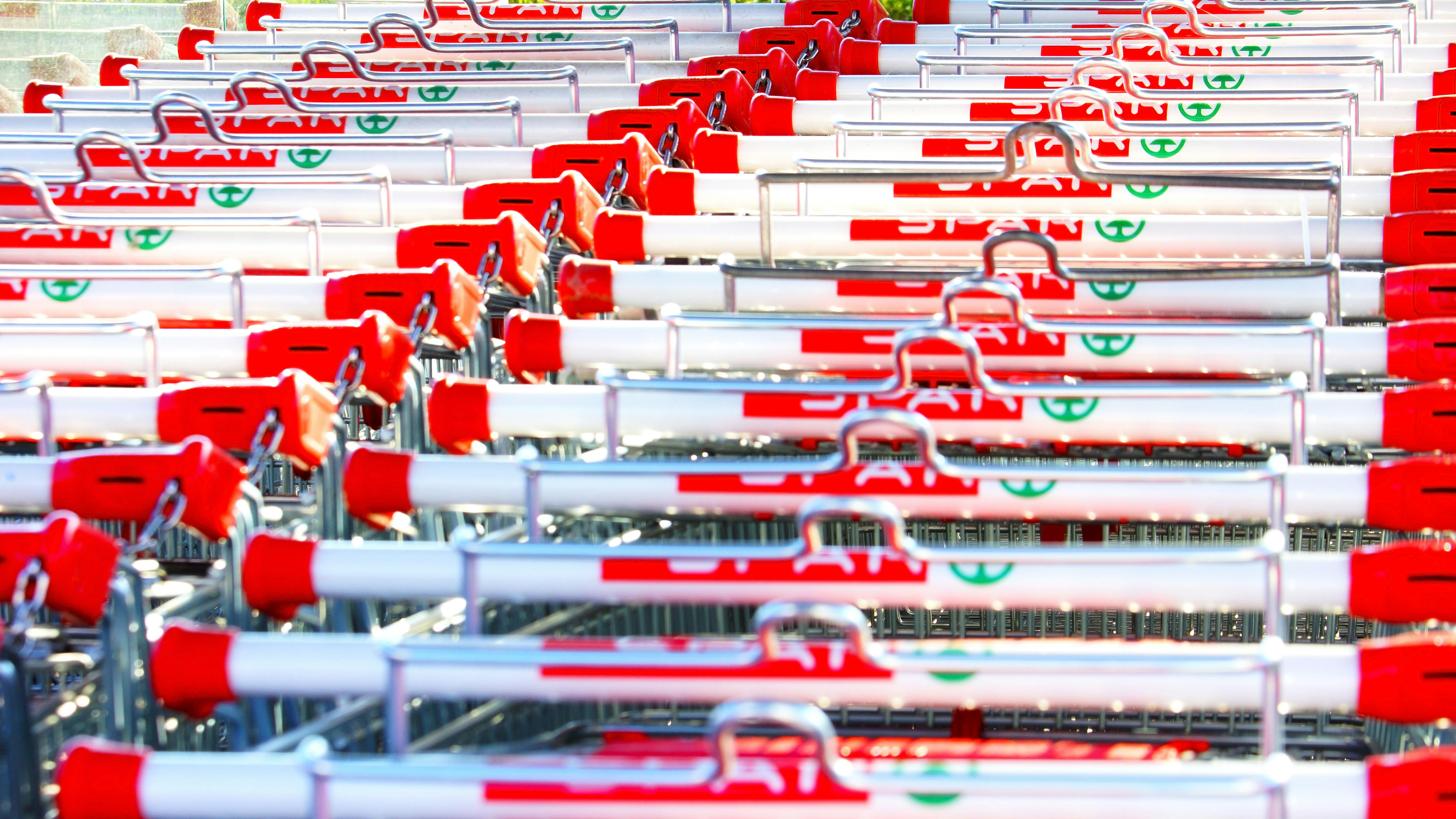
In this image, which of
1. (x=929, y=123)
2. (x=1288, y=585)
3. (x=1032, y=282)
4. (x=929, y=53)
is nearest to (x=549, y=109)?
(x=929, y=53)

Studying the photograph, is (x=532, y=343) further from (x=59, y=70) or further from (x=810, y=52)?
(x=59, y=70)

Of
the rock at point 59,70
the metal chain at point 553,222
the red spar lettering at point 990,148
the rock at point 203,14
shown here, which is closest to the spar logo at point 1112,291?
the red spar lettering at point 990,148

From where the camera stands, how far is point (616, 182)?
521cm

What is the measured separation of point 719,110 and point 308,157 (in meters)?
1.39

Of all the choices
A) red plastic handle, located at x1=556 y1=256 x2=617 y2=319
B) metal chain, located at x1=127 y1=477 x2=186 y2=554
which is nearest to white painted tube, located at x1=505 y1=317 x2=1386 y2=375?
red plastic handle, located at x1=556 y1=256 x2=617 y2=319

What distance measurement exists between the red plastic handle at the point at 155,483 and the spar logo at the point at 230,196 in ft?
6.51

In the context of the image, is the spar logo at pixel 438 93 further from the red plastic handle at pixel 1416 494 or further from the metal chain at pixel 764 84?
the red plastic handle at pixel 1416 494

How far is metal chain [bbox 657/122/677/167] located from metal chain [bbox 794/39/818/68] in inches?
50.8

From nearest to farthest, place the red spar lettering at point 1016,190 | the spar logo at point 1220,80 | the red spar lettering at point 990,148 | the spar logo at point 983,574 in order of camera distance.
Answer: the spar logo at point 983,574 < the red spar lettering at point 1016,190 < the red spar lettering at point 990,148 < the spar logo at point 1220,80

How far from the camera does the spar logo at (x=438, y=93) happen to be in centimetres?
638

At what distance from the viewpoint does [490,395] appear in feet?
11.7

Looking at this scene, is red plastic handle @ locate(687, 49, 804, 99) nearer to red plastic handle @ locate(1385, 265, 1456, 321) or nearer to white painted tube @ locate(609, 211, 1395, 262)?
white painted tube @ locate(609, 211, 1395, 262)

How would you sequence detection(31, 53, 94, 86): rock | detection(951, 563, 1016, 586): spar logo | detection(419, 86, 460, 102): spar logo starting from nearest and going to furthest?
detection(951, 563, 1016, 586): spar logo
detection(419, 86, 460, 102): spar logo
detection(31, 53, 94, 86): rock

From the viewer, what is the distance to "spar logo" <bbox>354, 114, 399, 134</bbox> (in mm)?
5898
